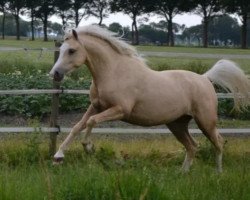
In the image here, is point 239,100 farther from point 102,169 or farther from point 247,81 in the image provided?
point 102,169

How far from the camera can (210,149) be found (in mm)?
9367

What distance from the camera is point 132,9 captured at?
83.6 meters

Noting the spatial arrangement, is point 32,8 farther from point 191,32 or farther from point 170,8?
point 191,32

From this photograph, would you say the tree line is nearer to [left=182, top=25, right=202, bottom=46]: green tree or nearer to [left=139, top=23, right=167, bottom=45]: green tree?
[left=139, top=23, right=167, bottom=45]: green tree

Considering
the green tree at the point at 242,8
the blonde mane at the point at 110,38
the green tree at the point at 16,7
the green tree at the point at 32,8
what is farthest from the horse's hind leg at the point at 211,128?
the green tree at the point at 16,7

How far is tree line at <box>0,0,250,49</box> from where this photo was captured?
76625 mm

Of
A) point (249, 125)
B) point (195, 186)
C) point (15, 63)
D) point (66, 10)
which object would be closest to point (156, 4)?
point (66, 10)

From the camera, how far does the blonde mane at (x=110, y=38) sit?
789 centimetres

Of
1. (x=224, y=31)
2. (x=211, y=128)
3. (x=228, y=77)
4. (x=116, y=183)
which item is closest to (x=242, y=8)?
(x=224, y=31)

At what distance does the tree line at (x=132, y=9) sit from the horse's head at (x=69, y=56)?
66.4 meters

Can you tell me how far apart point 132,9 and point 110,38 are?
76.4 metres

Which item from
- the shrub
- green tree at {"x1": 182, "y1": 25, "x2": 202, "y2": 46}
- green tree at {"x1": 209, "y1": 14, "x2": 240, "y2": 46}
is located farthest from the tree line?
the shrub

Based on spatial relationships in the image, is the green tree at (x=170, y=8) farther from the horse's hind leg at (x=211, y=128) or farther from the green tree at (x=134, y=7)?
the horse's hind leg at (x=211, y=128)

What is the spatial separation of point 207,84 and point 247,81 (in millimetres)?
830
